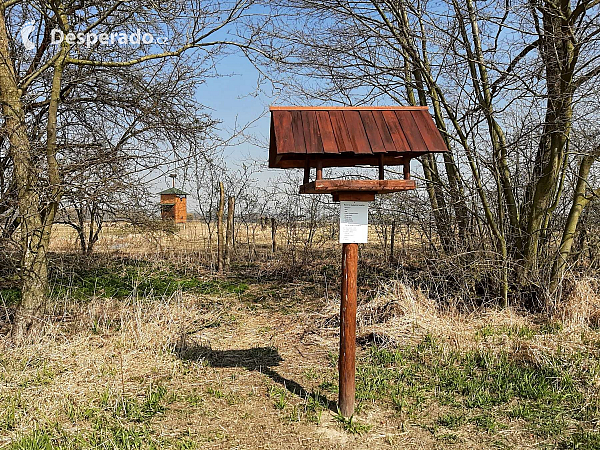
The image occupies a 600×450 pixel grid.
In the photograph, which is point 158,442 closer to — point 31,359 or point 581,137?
point 31,359

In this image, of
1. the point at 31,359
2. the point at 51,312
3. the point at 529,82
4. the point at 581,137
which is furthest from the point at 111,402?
the point at 581,137

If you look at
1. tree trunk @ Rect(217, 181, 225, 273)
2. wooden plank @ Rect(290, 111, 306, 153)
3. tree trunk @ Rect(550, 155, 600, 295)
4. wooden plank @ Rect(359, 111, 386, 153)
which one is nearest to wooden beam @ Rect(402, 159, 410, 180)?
wooden plank @ Rect(359, 111, 386, 153)

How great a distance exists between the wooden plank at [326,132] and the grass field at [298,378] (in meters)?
2.07

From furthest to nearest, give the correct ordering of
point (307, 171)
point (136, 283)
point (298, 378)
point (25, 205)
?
point (136, 283) < point (25, 205) < point (298, 378) < point (307, 171)

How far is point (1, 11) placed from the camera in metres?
5.73

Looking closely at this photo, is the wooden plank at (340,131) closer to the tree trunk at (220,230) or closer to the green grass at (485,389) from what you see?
the green grass at (485,389)

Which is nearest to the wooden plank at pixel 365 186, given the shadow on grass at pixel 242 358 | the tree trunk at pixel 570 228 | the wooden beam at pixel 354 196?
the wooden beam at pixel 354 196

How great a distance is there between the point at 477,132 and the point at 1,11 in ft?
19.3

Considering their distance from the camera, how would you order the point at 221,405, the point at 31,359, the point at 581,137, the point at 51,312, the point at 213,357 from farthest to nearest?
the point at 581,137 < the point at 51,312 < the point at 213,357 < the point at 31,359 < the point at 221,405

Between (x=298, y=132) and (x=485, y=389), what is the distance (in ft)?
9.00

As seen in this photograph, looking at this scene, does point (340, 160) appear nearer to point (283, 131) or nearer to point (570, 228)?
point (283, 131)

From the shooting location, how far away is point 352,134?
3883 millimetres

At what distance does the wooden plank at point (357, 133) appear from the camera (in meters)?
3.76

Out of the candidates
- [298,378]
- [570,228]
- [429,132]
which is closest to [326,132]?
[429,132]
